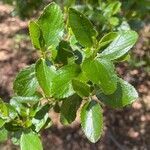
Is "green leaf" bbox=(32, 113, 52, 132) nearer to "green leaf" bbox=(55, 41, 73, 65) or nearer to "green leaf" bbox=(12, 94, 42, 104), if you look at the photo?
"green leaf" bbox=(12, 94, 42, 104)

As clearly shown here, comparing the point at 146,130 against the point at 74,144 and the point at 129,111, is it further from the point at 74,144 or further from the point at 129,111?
the point at 74,144

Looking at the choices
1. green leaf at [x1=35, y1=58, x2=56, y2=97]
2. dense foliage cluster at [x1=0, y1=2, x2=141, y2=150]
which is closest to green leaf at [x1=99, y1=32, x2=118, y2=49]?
dense foliage cluster at [x1=0, y1=2, x2=141, y2=150]

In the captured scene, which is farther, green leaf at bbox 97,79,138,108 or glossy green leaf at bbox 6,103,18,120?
glossy green leaf at bbox 6,103,18,120

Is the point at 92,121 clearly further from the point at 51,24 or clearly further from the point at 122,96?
the point at 51,24

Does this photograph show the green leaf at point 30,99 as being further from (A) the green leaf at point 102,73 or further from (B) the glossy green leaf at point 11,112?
(A) the green leaf at point 102,73

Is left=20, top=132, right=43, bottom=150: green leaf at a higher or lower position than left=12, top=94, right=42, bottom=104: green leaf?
lower

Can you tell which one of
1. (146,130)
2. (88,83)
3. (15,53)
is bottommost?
(146,130)

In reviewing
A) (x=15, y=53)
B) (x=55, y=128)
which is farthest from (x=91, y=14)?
(x=15, y=53)
